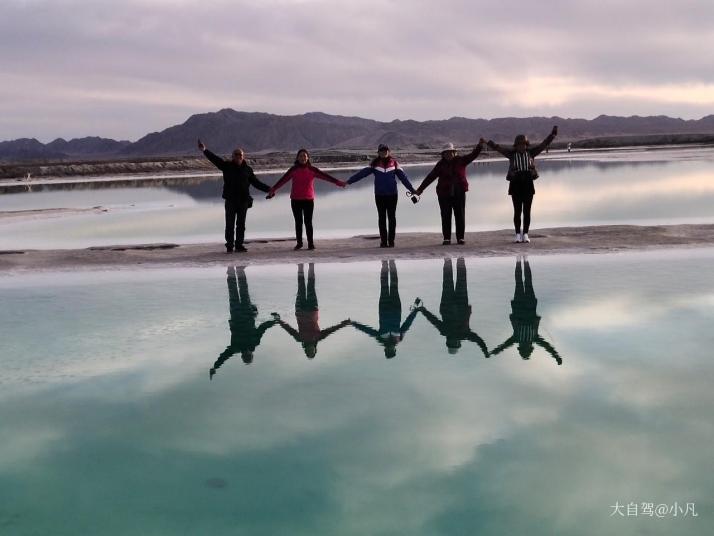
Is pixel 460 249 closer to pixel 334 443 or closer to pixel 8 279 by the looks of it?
pixel 8 279

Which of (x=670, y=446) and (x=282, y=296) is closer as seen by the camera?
(x=670, y=446)

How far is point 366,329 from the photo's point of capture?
8.70m

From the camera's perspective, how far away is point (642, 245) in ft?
47.2

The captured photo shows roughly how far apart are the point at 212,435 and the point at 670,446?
111 inches

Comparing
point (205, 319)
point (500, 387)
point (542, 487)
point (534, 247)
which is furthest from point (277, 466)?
point (534, 247)

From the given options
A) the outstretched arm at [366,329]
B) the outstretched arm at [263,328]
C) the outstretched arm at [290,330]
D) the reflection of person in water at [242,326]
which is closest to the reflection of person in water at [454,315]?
the outstretched arm at [366,329]

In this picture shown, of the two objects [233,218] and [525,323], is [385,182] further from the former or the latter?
[525,323]

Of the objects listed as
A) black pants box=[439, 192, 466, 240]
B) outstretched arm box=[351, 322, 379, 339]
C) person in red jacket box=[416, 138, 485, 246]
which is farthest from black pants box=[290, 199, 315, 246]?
outstretched arm box=[351, 322, 379, 339]

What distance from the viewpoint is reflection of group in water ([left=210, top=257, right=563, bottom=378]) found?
7.87m

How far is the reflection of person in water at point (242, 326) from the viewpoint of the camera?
7.83 meters

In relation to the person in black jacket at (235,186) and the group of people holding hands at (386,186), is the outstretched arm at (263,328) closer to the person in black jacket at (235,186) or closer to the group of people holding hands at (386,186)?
the group of people holding hands at (386,186)

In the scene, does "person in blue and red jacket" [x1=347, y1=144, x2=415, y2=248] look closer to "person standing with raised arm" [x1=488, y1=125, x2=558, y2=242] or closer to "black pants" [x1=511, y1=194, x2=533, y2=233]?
"person standing with raised arm" [x1=488, y1=125, x2=558, y2=242]

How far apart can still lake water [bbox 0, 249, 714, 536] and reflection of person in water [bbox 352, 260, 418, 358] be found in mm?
44

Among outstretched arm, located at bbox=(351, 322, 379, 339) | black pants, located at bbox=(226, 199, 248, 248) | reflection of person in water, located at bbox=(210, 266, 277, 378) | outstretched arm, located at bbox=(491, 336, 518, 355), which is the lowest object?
outstretched arm, located at bbox=(491, 336, 518, 355)
